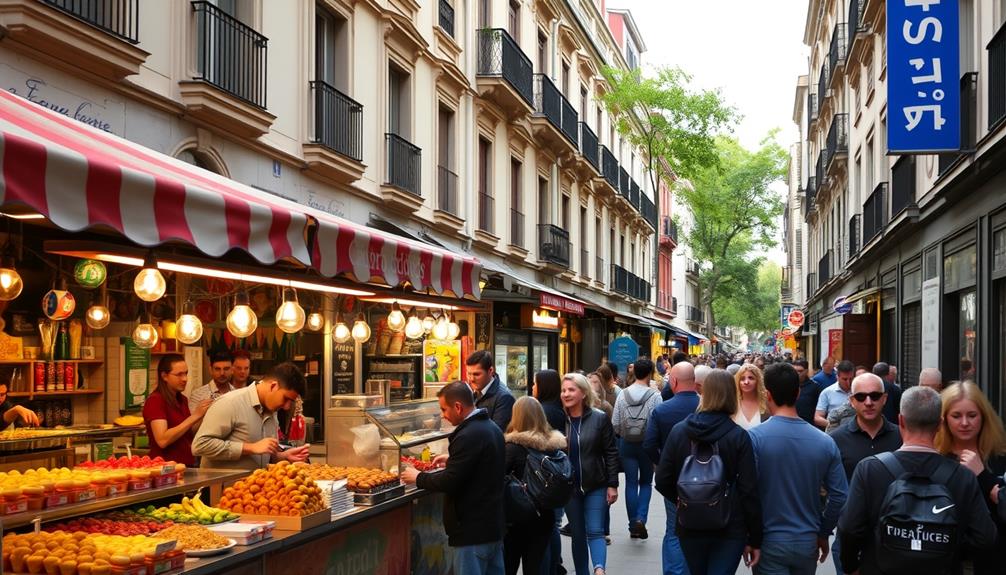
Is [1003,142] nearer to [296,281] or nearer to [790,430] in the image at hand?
[790,430]

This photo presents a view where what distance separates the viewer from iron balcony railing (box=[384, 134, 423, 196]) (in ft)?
52.4

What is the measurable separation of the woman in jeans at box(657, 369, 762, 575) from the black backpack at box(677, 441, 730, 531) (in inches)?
1.3

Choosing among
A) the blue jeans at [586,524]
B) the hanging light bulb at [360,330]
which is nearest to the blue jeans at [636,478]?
the blue jeans at [586,524]

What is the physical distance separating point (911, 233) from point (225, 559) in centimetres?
1534

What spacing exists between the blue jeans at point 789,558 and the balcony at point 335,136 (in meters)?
9.17

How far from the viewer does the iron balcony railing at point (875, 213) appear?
19734 mm

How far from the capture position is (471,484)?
21.0 ft

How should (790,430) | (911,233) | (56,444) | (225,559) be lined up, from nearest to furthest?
(225,559) < (790,430) < (56,444) < (911,233)

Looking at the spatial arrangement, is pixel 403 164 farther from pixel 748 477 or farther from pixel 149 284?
pixel 748 477

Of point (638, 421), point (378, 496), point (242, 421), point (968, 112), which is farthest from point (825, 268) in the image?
point (242, 421)

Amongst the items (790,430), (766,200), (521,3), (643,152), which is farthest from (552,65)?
(766,200)

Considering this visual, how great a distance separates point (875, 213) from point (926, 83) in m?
Answer: 8.87

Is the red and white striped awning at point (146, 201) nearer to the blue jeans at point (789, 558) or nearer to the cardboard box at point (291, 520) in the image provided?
the cardboard box at point (291, 520)

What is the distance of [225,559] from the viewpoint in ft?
17.7
